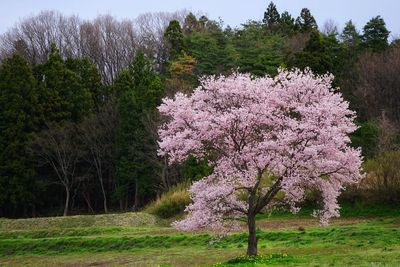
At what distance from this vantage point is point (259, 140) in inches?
697

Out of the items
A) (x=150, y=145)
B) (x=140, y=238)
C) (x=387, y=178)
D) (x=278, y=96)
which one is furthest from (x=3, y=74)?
(x=278, y=96)

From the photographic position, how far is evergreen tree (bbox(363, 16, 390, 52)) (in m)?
58.5

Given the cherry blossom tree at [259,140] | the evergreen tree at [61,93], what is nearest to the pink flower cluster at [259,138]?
the cherry blossom tree at [259,140]

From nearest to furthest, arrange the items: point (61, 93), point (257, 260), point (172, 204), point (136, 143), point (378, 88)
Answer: point (257, 260)
point (172, 204)
point (378, 88)
point (136, 143)
point (61, 93)

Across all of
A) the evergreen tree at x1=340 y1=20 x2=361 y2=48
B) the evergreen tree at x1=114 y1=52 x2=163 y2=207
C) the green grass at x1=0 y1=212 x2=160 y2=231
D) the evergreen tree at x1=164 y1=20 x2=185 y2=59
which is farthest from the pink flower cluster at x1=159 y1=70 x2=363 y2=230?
the evergreen tree at x1=340 y1=20 x2=361 y2=48

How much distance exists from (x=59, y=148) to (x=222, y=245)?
32.0 m

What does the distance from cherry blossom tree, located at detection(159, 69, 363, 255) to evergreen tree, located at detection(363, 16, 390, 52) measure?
4418 cm

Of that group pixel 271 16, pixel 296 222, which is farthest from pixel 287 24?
pixel 296 222

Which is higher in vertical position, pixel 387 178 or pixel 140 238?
pixel 387 178

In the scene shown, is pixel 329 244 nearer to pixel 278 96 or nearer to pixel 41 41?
pixel 278 96

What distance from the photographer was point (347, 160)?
1688 centimetres

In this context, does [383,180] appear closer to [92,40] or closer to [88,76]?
[88,76]

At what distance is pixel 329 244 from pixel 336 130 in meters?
5.33

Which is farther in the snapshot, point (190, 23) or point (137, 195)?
point (190, 23)
